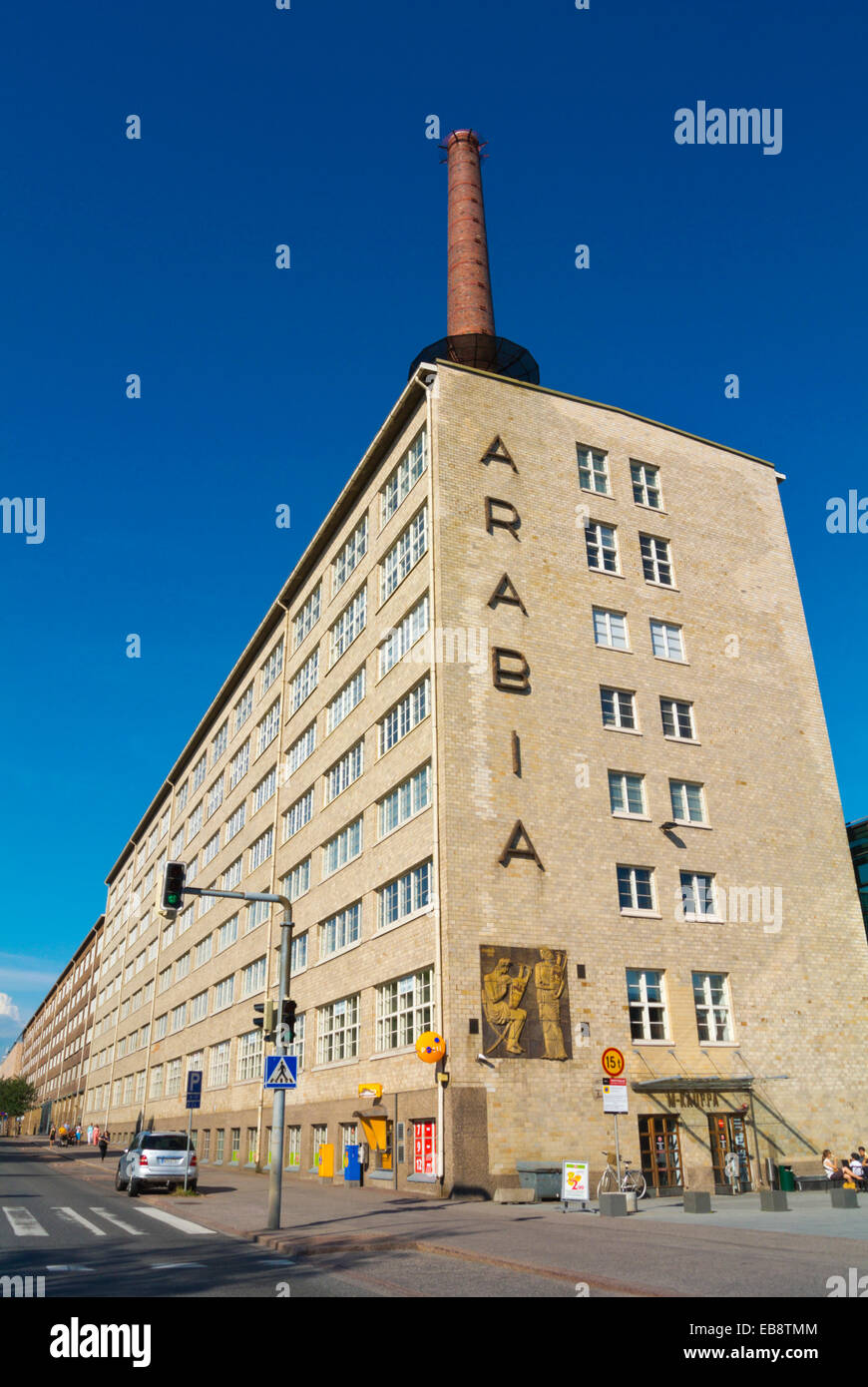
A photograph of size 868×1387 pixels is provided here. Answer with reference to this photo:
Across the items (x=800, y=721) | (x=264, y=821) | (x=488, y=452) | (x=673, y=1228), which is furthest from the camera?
(x=264, y=821)

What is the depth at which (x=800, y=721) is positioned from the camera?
34.3 metres

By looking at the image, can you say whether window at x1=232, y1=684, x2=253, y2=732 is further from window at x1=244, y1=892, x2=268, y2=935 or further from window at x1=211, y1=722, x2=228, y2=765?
window at x1=244, y1=892, x2=268, y2=935

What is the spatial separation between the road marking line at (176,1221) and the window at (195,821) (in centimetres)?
4200

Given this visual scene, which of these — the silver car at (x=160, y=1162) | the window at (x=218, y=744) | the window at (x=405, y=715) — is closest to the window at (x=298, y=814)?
the window at (x=405, y=715)

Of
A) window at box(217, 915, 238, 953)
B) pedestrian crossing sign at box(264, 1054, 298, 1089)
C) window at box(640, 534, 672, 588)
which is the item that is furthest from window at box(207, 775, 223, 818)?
pedestrian crossing sign at box(264, 1054, 298, 1089)

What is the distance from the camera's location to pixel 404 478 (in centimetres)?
3406

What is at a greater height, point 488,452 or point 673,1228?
point 488,452

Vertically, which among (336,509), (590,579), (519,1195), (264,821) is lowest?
(519,1195)

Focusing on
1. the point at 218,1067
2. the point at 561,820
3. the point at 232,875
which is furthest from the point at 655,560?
the point at 218,1067
